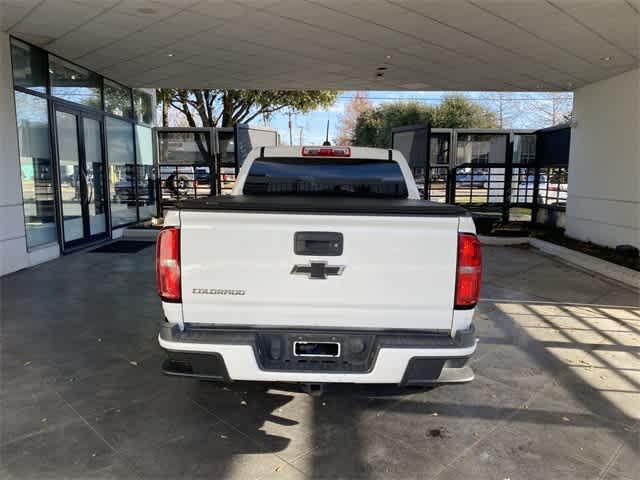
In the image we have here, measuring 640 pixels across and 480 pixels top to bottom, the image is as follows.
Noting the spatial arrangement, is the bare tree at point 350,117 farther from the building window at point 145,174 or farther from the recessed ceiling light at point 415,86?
the recessed ceiling light at point 415,86

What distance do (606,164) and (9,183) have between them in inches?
431

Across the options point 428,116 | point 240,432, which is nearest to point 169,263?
point 240,432

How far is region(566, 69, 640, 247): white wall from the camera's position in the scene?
866cm

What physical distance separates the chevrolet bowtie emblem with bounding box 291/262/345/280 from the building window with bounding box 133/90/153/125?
11.1 metres

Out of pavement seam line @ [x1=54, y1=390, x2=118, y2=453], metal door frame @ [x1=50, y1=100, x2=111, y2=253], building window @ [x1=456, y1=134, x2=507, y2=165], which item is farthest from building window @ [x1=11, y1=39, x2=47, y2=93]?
building window @ [x1=456, y1=134, x2=507, y2=165]

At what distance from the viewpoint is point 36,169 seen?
778 centimetres

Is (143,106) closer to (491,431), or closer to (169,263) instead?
(169,263)

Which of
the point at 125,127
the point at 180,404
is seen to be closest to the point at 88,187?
the point at 125,127

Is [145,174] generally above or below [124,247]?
above

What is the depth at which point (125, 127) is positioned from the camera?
1142 cm

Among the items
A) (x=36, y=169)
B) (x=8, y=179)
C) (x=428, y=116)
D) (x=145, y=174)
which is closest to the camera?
(x=8, y=179)

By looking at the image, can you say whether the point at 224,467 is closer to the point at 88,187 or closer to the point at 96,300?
the point at 96,300

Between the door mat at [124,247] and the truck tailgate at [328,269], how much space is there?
7.25 metres

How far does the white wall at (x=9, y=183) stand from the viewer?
6.86 meters
